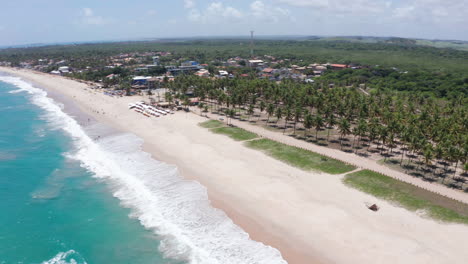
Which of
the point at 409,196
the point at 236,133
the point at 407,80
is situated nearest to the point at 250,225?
the point at 409,196

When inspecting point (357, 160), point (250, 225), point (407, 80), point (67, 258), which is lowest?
point (67, 258)

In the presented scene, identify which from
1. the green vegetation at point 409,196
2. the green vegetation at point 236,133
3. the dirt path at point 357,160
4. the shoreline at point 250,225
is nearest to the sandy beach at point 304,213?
the shoreline at point 250,225

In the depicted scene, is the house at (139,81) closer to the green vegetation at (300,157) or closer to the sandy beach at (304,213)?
the sandy beach at (304,213)

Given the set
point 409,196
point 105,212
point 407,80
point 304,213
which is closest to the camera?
point 304,213

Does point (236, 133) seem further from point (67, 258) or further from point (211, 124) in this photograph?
point (67, 258)

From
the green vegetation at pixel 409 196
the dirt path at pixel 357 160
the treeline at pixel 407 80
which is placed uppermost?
the treeline at pixel 407 80

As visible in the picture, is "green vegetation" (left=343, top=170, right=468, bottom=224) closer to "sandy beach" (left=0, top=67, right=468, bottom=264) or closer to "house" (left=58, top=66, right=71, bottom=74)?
"sandy beach" (left=0, top=67, right=468, bottom=264)

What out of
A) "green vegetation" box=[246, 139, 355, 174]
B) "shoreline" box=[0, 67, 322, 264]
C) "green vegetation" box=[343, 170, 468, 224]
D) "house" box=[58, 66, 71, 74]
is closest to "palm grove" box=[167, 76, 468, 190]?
"green vegetation" box=[343, 170, 468, 224]
